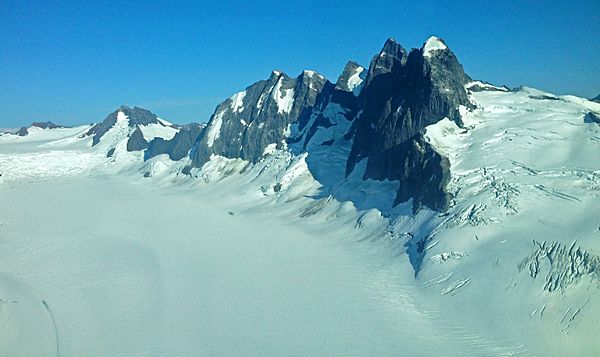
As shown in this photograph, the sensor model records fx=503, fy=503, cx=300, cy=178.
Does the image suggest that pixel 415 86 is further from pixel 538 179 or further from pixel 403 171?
pixel 538 179

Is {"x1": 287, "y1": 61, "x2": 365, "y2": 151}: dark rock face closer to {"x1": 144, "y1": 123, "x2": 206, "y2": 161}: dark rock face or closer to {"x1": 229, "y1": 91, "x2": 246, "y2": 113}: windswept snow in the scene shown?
{"x1": 229, "y1": 91, "x2": 246, "y2": 113}: windswept snow

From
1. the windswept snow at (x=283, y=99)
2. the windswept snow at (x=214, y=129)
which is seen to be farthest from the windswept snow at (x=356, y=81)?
the windswept snow at (x=214, y=129)

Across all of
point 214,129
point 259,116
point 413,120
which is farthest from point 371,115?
point 214,129

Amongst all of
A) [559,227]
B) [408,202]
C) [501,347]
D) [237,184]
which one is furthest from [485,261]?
[237,184]

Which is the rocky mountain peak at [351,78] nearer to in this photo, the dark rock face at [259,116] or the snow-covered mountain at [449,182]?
the snow-covered mountain at [449,182]

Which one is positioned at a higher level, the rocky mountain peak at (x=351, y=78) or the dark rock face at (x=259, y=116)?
the rocky mountain peak at (x=351, y=78)

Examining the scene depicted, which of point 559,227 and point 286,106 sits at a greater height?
point 286,106
